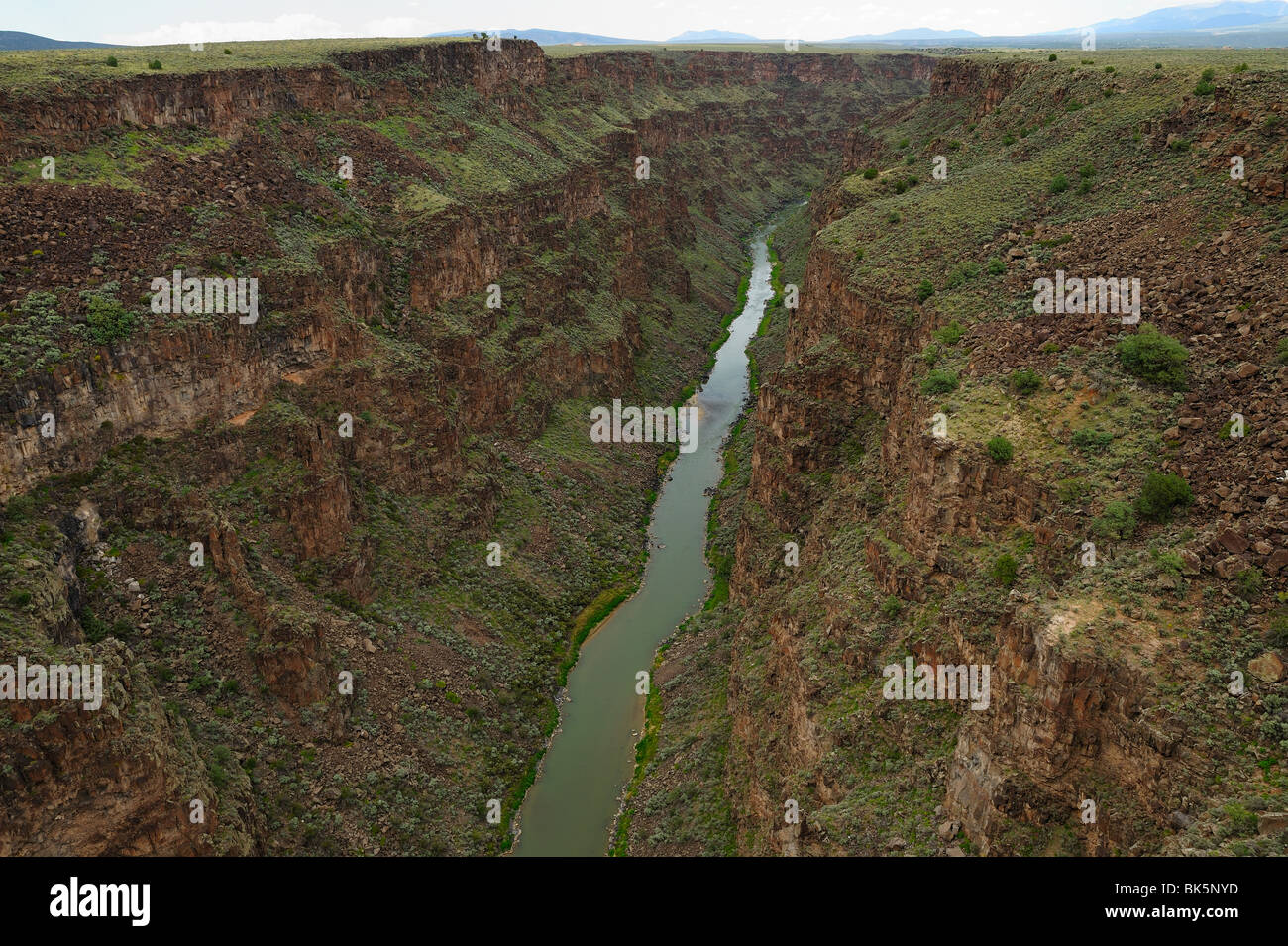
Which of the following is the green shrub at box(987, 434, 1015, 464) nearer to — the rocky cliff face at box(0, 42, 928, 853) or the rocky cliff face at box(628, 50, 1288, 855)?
the rocky cliff face at box(628, 50, 1288, 855)

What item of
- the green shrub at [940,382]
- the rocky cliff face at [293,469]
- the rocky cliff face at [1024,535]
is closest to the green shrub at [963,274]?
the rocky cliff face at [1024,535]

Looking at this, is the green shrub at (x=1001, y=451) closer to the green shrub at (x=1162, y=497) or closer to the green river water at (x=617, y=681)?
the green shrub at (x=1162, y=497)

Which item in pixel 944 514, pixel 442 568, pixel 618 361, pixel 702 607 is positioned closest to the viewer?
pixel 944 514

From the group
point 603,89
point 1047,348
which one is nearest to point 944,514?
point 1047,348

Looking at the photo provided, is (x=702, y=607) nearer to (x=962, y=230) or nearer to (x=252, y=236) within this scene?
(x=962, y=230)

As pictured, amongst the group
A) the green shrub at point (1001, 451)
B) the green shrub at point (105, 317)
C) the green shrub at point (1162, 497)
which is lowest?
the green shrub at point (1162, 497)

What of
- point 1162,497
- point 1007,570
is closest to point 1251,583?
point 1162,497

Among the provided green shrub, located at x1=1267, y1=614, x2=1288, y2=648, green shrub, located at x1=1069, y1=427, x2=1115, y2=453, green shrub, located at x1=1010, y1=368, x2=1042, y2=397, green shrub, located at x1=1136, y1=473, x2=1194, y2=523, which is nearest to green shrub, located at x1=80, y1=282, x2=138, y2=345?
green shrub, located at x1=1010, y1=368, x2=1042, y2=397
